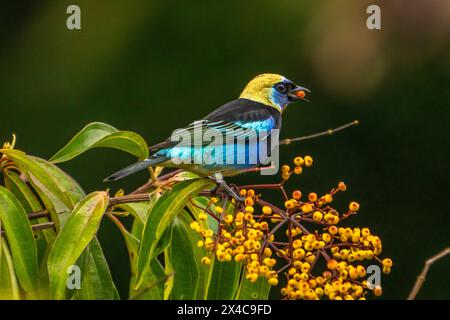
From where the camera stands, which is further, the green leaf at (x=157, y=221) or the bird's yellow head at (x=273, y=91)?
the bird's yellow head at (x=273, y=91)

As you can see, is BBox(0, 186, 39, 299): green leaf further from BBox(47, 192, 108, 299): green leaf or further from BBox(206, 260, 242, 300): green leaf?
BBox(206, 260, 242, 300): green leaf

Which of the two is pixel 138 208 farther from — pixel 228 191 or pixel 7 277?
pixel 7 277

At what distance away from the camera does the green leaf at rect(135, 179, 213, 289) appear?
2516 mm

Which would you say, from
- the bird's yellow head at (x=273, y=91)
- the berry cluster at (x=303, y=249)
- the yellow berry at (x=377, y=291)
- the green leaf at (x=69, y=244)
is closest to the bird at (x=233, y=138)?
the bird's yellow head at (x=273, y=91)

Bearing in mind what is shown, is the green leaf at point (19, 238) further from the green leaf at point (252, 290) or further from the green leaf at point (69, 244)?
the green leaf at point (252, 290)

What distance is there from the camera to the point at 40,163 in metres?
2.67

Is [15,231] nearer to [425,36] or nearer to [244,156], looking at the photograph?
[244,156]

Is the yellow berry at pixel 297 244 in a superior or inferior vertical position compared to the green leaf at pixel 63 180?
inferior

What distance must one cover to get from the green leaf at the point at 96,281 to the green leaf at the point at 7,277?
0.22 metres

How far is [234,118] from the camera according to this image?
3537 millimetres

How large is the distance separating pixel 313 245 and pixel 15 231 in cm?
82

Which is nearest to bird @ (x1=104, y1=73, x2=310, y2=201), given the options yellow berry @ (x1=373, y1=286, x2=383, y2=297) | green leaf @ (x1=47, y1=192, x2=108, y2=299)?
green leaf @ (x1=47, y1=192, x2=108, y2=299)

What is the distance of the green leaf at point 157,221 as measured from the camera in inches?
99.0

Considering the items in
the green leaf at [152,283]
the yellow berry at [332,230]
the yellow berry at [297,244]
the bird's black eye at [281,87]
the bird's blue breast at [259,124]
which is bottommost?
the green leaf at [152,283]
